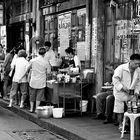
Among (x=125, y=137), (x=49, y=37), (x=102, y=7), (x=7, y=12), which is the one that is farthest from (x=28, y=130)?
(x=7, y=12)

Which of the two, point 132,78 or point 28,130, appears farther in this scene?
point 28,130

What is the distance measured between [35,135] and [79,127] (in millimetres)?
1043

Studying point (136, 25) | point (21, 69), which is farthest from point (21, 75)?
point (136, 25)

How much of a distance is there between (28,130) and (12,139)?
4.79 feet

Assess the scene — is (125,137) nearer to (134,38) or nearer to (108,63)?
(134,38)

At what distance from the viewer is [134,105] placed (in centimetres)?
913

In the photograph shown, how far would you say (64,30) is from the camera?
640 inches

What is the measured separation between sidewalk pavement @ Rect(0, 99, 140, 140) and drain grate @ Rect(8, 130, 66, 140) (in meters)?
0.15

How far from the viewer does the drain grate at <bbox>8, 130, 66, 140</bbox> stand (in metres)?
10.2

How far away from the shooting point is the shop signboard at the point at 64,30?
16.0 m

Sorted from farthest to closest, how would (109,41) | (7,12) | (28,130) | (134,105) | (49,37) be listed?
(7,12) → (49,37) → (109,41) → (28,130) → (134,105)

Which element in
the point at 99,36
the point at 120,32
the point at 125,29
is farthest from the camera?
the point at 99,36

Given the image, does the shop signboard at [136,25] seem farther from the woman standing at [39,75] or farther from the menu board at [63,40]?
the menu board at [63,40]

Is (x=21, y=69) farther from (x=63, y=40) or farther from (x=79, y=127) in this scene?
(x=79, y=127)
